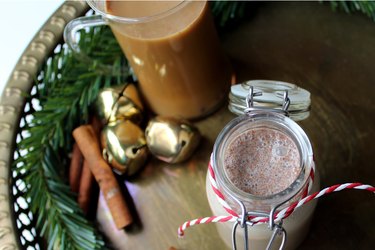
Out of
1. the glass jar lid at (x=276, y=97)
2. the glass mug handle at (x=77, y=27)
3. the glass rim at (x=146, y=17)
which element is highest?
the glass rim at (x=146, y=17)

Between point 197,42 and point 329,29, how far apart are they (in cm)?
26

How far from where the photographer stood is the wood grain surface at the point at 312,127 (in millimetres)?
826

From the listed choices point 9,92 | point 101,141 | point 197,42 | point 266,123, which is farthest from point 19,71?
point 266,123

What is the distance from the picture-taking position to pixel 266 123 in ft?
2.21

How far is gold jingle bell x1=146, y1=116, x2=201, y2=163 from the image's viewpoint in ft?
2.79

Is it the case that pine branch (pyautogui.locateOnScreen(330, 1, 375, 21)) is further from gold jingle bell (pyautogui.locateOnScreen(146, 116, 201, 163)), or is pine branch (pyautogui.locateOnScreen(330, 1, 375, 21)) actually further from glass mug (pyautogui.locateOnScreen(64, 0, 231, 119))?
gold jingle bell (pyautogui.locateOnScreen(146, 116, 201, 163))

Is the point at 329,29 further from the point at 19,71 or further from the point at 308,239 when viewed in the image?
the point at 19,71

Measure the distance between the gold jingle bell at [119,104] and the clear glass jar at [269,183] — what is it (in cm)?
21

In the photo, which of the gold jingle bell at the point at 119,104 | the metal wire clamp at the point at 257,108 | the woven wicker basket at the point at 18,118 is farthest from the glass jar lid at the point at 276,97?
the woven wicker basket at the point at 18,118

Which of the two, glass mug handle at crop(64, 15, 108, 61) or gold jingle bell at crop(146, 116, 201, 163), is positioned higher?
glass mug handle at crop(64, 15, 108, 61)

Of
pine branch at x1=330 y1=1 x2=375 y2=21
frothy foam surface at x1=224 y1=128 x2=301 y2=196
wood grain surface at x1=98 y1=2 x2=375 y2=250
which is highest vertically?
frothy foam surface at x1=224 y1=128 x2=301 y2=196

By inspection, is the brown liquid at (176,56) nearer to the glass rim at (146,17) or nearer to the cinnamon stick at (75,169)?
the glass rim at (146,17)

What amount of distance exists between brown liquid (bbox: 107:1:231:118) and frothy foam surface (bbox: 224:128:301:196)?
7.4 inches

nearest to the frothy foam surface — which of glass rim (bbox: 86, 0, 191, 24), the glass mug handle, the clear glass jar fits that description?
the clear glass jar
